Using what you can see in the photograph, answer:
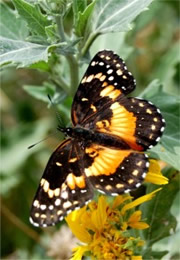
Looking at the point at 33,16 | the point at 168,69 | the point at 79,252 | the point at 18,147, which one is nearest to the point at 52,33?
the point at 33,16

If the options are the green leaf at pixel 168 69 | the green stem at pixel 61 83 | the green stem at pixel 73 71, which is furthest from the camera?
the green leaf at pixel 168 69

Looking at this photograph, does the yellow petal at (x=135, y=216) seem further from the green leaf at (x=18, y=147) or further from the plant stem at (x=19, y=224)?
the green leaf at (x=18, y=147)

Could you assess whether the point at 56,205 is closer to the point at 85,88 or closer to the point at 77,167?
the point at 77,167

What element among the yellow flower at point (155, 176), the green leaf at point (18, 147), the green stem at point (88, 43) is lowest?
the green leaf at point (18, 147)

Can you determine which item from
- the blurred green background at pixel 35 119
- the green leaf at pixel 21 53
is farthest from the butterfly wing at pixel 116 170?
the blurred green background at pixel 35 119

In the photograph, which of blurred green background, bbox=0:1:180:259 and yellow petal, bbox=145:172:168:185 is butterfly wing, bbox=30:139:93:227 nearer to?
yellow petal, bbox=145:172:168:185

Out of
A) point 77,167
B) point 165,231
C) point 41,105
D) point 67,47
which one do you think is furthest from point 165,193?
point 41,105

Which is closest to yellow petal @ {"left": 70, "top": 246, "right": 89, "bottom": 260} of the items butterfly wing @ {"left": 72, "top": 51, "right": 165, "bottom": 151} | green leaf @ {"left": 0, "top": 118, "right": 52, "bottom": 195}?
butterfly wing @ {"left": 72, "top": 51, "right": 165, "bottom": 151}
